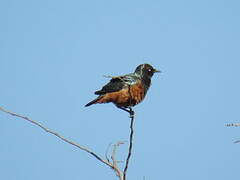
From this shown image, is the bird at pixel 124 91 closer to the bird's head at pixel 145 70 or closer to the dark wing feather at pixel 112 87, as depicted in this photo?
the dark wing feather at pixel 112 87

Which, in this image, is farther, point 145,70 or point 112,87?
point 145,70

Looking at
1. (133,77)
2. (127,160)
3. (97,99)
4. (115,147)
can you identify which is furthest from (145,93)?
(127,160)

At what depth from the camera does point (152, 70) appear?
10.4m

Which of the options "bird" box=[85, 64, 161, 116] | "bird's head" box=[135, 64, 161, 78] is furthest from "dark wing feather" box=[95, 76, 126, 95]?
"bird's head" box=[135, 64, 161, 78]

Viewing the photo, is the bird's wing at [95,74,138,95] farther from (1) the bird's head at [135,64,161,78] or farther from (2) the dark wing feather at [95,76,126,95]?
(1) the bird's head at [135,64,161,78]

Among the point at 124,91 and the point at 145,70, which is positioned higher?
the point at 145,70

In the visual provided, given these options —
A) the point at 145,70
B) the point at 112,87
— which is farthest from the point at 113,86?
the point at 145,70

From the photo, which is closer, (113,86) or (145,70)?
(113,86)

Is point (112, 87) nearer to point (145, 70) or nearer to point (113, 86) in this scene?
point (113, 86)

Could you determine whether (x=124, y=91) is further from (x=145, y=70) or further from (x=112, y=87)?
(x=145, y=70)

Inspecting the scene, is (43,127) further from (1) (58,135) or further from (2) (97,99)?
(2) (97,99)

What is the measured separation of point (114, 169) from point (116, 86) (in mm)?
5323

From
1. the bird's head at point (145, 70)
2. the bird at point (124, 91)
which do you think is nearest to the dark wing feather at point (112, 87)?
the bird at point (124, 91)

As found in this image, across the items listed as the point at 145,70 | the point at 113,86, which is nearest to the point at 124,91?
the point at 113,86
